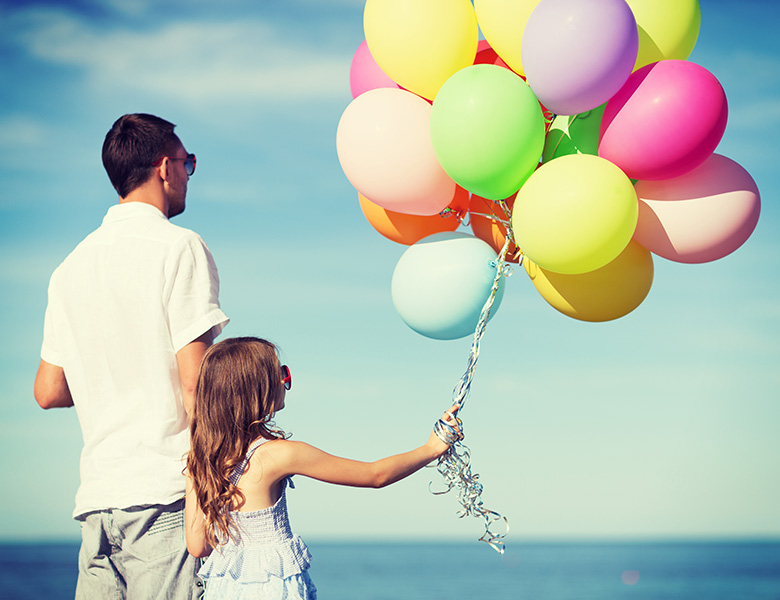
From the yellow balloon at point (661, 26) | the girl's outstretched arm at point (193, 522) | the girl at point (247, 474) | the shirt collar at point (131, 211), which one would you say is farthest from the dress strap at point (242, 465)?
the yellow balloon at point (661, 26)

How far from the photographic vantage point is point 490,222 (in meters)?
2.77

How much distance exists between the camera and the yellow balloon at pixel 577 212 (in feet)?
7.16

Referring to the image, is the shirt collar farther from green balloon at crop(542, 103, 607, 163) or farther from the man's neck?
green balloon at crop(542, 103, 607, 163)

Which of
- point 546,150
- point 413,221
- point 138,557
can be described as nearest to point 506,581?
point 413,221

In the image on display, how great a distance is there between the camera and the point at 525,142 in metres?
2.34

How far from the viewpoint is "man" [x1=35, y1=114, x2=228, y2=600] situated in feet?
6.86

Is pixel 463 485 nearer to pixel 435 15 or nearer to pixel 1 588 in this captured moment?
pixel 435 15

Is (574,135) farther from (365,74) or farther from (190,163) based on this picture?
(190,163)

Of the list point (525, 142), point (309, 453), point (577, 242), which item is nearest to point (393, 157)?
point (525, 142)

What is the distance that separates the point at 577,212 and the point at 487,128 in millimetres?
367

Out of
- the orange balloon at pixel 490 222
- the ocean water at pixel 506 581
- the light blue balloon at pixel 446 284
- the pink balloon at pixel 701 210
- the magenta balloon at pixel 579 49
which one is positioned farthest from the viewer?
the ocean water at pixel 506 581

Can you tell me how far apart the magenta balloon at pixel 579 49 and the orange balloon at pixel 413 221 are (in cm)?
58

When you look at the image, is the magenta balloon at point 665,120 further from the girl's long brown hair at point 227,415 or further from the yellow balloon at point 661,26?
the girl's long brown hair at point 227,415

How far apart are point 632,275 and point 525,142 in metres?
0.60
